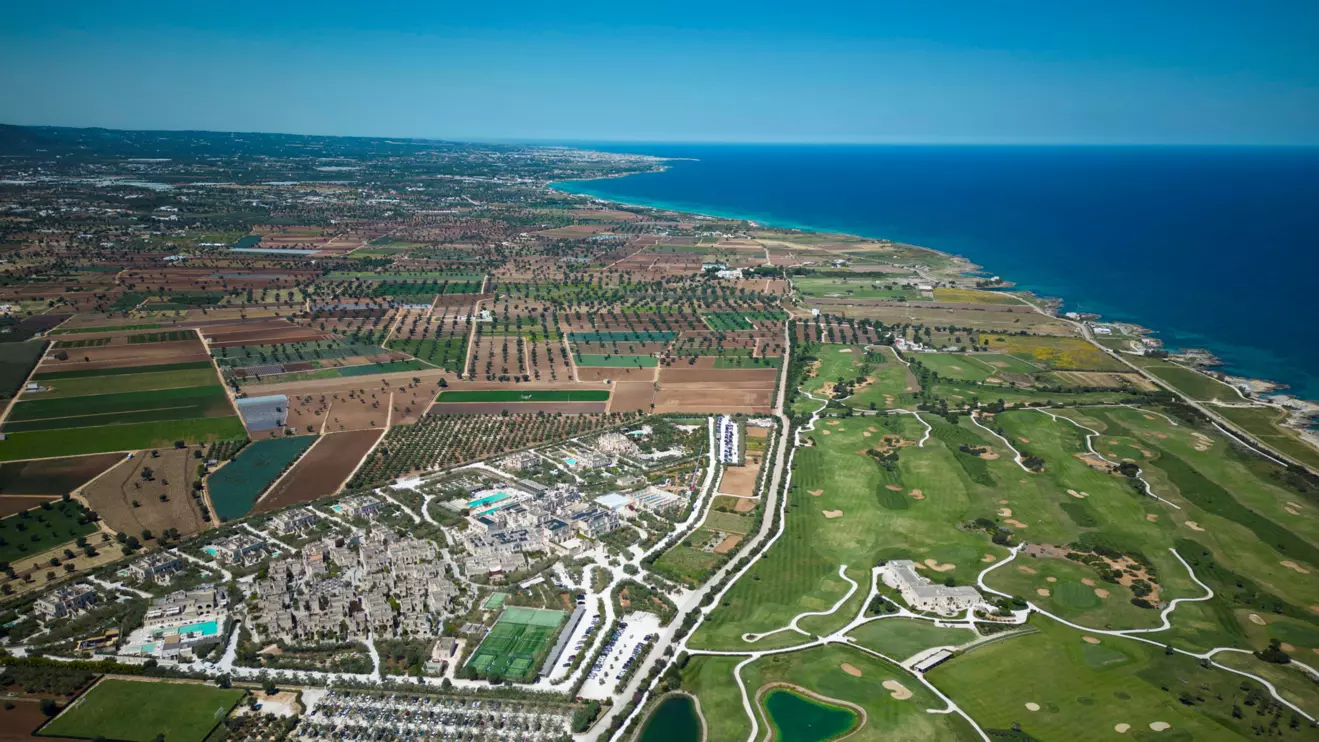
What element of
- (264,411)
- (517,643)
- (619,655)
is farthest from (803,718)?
(264,411)

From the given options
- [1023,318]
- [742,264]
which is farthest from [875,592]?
[742,264]

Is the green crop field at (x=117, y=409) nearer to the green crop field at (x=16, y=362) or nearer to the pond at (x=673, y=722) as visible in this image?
the green crop field at (x=16, y=362)

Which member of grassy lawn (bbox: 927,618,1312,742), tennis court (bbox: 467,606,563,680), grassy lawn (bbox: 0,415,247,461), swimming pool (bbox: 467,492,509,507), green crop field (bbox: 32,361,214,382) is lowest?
grassy lawn (bbox: 927,618,1312,742)

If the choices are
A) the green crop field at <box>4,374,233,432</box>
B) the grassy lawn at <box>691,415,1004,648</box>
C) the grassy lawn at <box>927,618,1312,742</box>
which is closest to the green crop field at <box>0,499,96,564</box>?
the green crop field at <box>4,374,233,432</box>

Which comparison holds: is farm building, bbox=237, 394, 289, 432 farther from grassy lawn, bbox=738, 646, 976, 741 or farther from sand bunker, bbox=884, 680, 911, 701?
sand bunker, bbox=884, 680, 911, 701

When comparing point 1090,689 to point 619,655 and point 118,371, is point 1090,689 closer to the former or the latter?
point 619,655

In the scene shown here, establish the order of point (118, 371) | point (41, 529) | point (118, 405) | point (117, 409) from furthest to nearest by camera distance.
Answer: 1. point (118, 371)
2. point (118, 405)
3. point (117, 409)
4. point (41, 529)

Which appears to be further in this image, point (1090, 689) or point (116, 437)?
point (116, 437)
